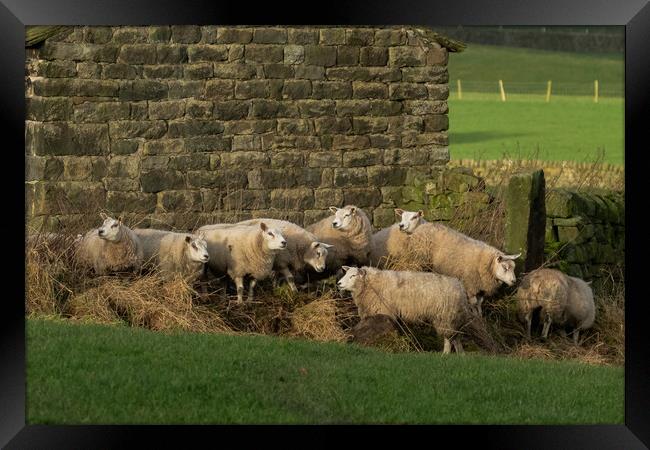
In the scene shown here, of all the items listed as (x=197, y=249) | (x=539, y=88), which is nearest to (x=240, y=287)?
(x=197, y=249)

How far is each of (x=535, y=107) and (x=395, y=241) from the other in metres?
39.3

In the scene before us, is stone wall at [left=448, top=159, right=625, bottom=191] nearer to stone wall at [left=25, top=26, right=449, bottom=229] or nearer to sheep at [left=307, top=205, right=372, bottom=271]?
stone wall at [left=25, top=26, right=449, bottom=229]

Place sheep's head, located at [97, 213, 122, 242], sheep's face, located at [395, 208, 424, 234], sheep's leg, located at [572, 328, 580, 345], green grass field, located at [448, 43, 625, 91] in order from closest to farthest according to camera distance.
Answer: sheep's head, located at [97, 213, 122, 242]
sheep's face, located at [395, 208, 424, 234]
sheep's leg, located at [572, 328, 580, 345]
green grass field, located at [448, 43, 625, 91]

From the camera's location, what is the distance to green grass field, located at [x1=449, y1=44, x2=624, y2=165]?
1720 inches

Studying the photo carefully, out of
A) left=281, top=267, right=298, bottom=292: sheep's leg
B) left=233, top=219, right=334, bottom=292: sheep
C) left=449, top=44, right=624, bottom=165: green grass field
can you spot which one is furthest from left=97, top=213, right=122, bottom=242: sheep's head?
left=449, top=44, right=624, bottom=165: green grass field

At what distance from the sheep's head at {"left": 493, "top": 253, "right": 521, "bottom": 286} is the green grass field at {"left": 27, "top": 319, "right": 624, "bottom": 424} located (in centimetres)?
165

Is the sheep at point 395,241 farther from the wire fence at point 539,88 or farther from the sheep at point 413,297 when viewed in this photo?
the wire fence at point 539,88

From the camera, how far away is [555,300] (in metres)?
14.6

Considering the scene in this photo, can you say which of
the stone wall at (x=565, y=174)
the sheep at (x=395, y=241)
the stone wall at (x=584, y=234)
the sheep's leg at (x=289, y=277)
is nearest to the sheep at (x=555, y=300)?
the stone wall at (x=584, y=234)

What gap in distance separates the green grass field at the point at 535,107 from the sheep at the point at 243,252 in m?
22.8

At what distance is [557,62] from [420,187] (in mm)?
44495
